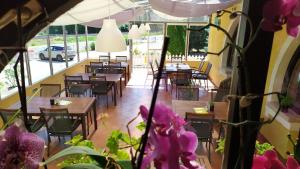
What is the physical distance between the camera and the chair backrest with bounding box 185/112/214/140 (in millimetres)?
3779

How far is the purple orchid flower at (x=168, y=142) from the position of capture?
1.15ft

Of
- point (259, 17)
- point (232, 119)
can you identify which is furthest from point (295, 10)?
point (232, 119)

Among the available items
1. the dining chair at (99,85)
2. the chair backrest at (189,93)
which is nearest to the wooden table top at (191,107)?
the chair backrest at (189,93)

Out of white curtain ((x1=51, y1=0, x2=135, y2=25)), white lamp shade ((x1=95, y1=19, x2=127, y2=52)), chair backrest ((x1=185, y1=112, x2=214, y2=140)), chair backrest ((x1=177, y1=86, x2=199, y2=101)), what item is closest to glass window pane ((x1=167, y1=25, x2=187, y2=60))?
chair backrest ((x1=177, y1=86, x2=199, y2=101))

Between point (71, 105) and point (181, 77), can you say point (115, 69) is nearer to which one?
point (181, 77)

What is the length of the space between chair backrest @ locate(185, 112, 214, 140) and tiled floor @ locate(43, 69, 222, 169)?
1.19ft

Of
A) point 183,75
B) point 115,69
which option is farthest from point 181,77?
point 115,69

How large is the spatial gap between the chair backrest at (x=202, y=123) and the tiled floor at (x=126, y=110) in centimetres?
36

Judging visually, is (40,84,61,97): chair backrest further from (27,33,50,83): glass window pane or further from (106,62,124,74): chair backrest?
(106,62,124,74): chair backrest

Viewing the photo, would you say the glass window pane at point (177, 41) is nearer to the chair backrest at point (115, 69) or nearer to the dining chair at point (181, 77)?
the dining chair at point (181, 77)

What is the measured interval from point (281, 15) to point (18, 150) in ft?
1.36

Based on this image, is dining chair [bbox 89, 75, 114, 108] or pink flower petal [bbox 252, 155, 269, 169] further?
dining chair [bbox 89, 75, 114, 108]

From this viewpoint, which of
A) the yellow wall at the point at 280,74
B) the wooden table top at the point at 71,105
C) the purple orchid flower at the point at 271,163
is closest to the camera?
the purple orchid flower at the point at 271,163

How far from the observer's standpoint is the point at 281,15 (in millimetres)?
368
